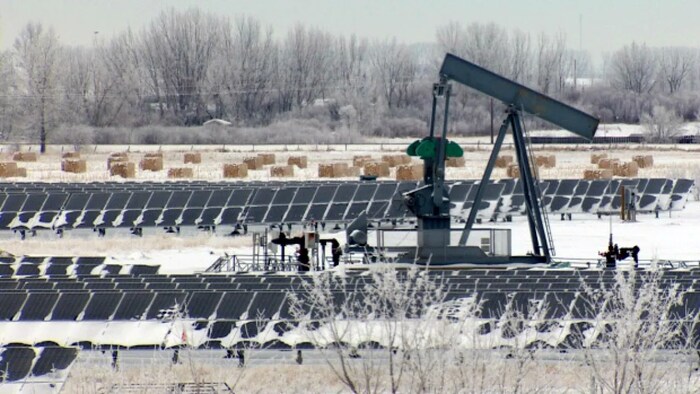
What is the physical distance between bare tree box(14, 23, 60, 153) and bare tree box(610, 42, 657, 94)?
60.6 meters

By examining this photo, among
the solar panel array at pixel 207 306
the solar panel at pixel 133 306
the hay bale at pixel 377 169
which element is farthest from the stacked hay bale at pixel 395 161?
the solar panel at pixel 133 306

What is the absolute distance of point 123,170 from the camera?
66250mm

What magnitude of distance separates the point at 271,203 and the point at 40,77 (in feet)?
213

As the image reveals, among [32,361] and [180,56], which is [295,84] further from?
[32,361]

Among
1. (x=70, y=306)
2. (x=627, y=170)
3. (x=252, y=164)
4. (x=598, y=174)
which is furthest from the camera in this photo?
(x=252, y=164)

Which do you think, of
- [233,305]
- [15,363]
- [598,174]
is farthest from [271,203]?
[15,363]

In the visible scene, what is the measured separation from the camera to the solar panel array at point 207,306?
22188 mm

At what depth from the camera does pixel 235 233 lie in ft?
141

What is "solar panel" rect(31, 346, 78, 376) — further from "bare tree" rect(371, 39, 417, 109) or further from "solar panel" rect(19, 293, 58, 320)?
"bare tree" rect(371, 39, 417, 109)

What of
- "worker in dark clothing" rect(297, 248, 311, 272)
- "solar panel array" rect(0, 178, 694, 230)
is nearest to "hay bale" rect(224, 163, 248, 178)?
"solar panel array" rect(0, 178, 694, 230)

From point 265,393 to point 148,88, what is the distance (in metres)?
117

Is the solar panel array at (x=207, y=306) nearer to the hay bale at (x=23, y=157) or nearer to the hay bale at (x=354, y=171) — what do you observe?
the hay bale at (x=354, y=171)

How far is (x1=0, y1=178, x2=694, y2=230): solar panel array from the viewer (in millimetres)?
43031

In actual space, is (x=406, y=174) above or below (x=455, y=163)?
above
